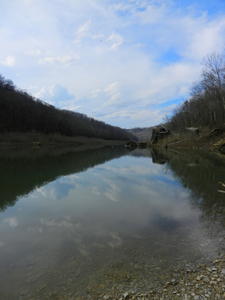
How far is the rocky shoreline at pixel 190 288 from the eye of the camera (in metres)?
3.52

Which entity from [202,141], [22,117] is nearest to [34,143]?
[22,117]

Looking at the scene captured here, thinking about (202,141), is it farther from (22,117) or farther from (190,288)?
(22,117)

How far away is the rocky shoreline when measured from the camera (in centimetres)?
352

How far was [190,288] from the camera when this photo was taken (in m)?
3.72

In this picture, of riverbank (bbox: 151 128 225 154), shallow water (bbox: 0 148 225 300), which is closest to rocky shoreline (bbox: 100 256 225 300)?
shallow water (bbox: 0 148 225 300)

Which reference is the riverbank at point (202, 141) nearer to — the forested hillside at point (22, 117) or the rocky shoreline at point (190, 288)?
the rocky shoreline at point (190, 288)

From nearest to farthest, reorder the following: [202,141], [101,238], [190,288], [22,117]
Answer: [190,288], [101,238], [202,141], [22,117]

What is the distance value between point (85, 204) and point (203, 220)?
190 inches

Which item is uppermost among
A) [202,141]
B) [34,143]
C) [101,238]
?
[34,143]

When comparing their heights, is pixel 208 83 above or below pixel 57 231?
above

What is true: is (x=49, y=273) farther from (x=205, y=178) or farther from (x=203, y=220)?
(x=205, y=178)

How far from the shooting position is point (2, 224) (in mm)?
7363

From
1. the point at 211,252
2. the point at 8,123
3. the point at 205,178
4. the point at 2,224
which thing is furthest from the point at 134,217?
the point at 8,123

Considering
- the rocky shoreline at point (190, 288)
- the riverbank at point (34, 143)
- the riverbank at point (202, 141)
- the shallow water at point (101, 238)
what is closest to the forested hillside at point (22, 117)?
the riverbank at point (34, 143)
